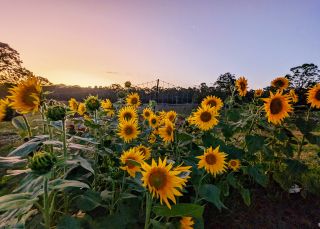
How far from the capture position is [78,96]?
55.1ft

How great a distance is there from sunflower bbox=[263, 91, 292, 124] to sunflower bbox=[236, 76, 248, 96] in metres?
0.95

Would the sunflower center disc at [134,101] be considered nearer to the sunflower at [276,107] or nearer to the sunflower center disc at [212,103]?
the sunflower center disc at [212,103]

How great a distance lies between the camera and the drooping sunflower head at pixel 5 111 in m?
2.19

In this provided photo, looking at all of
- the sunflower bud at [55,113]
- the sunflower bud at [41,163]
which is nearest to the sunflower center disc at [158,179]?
the sunflower bud at [41,163]

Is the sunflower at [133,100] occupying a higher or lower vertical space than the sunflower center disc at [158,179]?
higher

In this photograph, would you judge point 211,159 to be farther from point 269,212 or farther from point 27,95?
point 27,95

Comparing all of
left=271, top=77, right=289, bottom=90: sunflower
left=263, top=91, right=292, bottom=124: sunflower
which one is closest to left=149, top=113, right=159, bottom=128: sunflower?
left=263, top=91, right=292, bottom=124: sunflower

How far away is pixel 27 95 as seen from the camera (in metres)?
1.87

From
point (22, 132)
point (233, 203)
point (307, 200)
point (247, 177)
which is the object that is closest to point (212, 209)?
point (233, 203)

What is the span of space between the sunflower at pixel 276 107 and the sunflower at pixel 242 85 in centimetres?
95

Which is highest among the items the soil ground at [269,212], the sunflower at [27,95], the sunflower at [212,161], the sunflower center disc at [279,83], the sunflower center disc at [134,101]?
the sunflower center disc at [279,83]

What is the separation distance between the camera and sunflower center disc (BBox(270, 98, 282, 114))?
8.58ft

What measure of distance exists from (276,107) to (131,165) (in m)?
1.35

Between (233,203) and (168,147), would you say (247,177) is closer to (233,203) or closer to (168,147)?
(233,203)
